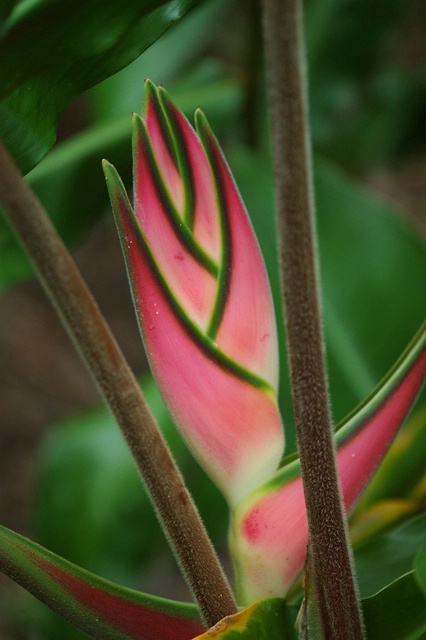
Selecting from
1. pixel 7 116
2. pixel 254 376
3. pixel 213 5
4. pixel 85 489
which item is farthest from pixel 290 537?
pixel 213 5

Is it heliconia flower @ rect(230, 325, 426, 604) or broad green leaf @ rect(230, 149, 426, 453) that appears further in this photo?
broad green leaf @ rect(230, 149, 426, 453)

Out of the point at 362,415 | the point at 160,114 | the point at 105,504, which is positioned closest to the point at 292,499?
the point at 362,415

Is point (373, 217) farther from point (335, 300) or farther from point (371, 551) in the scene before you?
point (371, 551)

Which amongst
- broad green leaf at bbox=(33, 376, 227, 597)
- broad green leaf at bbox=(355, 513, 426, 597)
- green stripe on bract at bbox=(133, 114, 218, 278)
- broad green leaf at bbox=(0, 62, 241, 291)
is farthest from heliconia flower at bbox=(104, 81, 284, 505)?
broad green leaf at bbox=(33, 376, 227, 597)

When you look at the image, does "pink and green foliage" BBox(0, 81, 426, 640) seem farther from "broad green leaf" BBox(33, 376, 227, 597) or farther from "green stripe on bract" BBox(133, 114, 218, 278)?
"broad green leaf" BBox(33, 376, 227, 597)

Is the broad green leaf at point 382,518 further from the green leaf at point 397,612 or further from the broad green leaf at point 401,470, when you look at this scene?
the green leaf at point 397,612

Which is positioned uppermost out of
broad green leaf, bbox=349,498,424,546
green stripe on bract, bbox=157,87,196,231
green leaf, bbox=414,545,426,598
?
green stripe on bract, bbox=157,87,196,231

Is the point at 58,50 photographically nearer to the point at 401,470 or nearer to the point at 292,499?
the point at 292,499

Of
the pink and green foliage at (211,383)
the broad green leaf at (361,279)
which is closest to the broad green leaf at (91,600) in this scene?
the pink and green foliage at (211,383)
